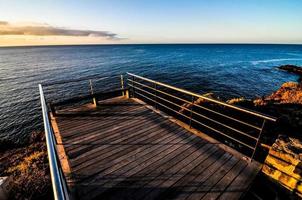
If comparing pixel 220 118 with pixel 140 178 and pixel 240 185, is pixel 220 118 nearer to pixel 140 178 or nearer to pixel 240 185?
pixel 240 185

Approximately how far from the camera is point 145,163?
308 centimetres

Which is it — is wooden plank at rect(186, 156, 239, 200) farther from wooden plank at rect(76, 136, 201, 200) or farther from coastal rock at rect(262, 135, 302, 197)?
wooden plank at rect(76, 136, 201, 200)

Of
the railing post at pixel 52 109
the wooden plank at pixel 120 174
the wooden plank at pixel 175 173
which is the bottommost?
the wooden plank at pixel 120 174

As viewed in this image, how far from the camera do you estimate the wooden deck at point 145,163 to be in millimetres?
2520

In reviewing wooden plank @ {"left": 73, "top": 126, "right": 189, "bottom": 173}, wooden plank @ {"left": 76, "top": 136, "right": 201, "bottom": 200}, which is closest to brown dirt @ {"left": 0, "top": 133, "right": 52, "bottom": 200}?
wooden plank @ {"left": 73, "top": 126, "right": 189, "bottom": 173}

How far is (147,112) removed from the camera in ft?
17.2

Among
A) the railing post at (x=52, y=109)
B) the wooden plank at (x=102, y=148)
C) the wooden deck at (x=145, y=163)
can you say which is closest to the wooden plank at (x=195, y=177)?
the wooden deck at (x=145, y=163)

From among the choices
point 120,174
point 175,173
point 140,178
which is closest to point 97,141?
point 120,174

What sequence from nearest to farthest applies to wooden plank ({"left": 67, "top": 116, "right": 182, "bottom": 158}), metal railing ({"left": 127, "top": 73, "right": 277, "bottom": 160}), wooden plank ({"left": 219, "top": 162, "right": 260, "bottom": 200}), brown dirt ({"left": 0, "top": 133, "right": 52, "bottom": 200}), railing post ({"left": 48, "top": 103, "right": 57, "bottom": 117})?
wooden plank ({"left": 219, "top": 162, "right": 260, "bottom": 200})
metal railing ({"left": 127, "top": 73, "right": 277, "bottom": 160})
wooden plank ({"left": 67, "top": 116, "right": 182, "bottom": 158})
brown dirt ({"left": 0, "top": 133, "right": 52, "bottom": 200})
railing post ({"left": 48, "top": 103, "right": 57, "bottom": 117})

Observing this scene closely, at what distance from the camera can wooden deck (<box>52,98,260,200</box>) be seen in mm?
2520

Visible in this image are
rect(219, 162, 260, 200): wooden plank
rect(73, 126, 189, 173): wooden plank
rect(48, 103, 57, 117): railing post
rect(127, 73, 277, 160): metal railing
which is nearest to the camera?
rect(219, 162, 260, 200): wooden plank

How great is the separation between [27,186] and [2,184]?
0.85 metres

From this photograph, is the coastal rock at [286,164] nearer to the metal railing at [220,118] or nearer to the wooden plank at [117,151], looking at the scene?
the metal railing at [220,118]

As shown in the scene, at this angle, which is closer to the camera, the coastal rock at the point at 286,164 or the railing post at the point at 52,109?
the coastal rock at the point at 286,164
